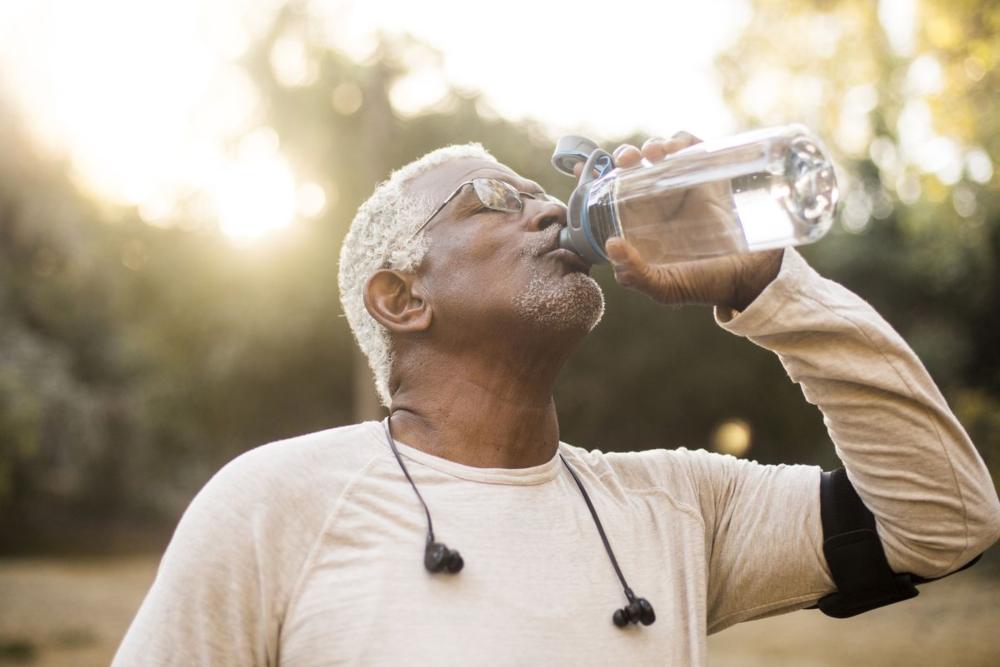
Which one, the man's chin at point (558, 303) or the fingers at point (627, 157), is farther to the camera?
the man's chin at point (558, 303)

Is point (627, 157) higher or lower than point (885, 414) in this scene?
higher

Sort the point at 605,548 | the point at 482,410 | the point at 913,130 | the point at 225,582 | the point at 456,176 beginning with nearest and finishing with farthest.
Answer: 1. the point at 225,582
2. the point at 605,548
3. the point at 482,410
4. the point at 456,176
5. the point at 913,130

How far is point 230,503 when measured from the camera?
1.84 meters

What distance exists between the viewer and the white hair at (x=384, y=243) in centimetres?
241

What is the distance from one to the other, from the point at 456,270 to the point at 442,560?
74 cm


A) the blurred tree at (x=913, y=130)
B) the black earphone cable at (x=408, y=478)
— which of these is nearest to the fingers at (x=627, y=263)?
the black earphone cable at (x=408, y=478)

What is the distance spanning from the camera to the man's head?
7.20ft

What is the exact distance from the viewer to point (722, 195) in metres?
2.19

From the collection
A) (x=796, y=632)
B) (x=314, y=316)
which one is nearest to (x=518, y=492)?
(x=796, y=632)

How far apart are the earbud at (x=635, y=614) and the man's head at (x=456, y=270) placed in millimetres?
580

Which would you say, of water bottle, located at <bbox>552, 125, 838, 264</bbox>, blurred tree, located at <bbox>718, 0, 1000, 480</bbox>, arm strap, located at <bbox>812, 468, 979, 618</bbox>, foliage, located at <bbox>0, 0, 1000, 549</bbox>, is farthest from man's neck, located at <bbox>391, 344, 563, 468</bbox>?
foliage, located at <bbox>0, 0, 1000, 549</bbox>

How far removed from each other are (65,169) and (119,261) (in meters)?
2.52

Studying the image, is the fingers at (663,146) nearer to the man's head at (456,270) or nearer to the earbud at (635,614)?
the man's head at (456,270)

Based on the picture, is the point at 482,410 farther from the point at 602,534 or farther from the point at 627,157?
the point at 627,157
